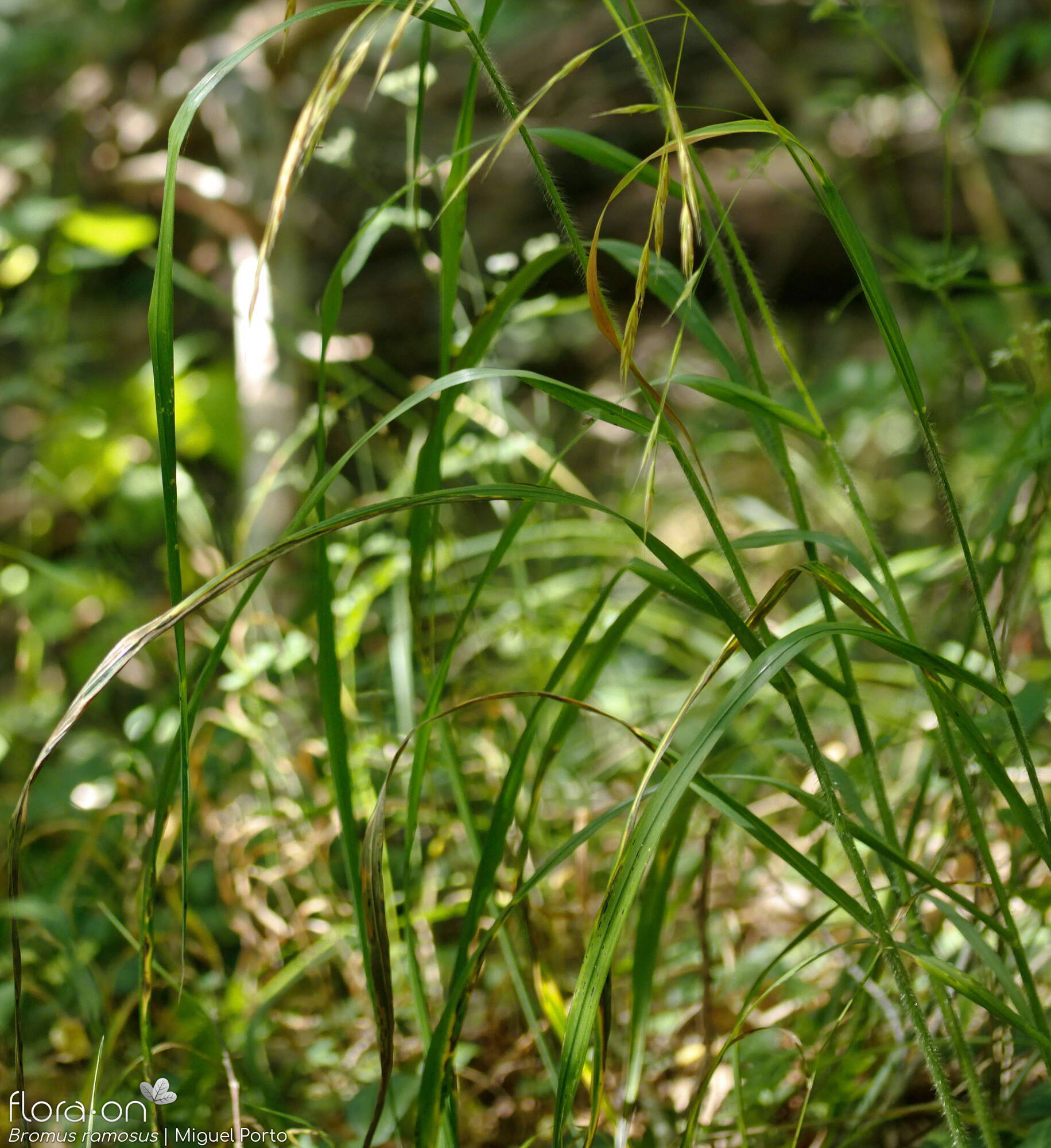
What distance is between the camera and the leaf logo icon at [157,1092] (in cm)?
48

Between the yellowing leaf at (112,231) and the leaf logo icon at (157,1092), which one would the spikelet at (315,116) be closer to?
the leaf logo icon at (157,1092)

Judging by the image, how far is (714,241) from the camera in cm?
40

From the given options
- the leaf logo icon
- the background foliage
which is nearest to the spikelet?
the background foliage

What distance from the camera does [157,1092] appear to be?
51 cm

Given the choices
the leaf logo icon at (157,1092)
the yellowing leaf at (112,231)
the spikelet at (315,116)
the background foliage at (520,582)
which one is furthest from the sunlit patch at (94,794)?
the yellowing leaf at (112,231)

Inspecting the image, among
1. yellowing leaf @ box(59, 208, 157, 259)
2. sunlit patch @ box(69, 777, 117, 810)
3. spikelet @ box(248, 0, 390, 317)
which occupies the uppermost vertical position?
yellowing leaf @ box(59, 208, 157, 259)

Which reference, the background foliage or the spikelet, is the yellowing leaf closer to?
the background foliage

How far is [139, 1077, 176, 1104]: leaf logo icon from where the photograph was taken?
48cm

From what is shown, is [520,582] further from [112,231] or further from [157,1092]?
[112,231]

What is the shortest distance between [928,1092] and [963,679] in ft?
1.26

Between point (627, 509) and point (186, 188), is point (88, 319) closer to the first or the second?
point (186, 188)

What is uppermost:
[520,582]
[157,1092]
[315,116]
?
[315,116]

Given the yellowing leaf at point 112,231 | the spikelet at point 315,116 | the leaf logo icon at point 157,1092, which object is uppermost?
the yellowing leaf at point 112,231

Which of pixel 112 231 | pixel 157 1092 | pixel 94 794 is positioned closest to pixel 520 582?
pixel 157 1092
